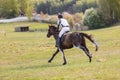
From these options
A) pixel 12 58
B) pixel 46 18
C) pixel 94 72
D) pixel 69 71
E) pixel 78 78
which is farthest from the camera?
pixel 46 18

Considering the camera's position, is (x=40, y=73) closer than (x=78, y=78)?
No

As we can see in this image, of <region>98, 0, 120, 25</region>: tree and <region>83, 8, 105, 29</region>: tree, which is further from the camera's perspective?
<region>83, 8, 105, 29</region>: tree

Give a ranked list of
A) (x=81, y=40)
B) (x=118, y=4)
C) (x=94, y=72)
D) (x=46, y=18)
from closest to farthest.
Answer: (x=94, y=72) → (x=81, y=40) → (x=118, y=4) → (x=46, y=18)

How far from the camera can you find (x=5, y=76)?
17.2 metres

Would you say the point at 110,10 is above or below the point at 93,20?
above

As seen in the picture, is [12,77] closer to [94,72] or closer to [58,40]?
[94,72]

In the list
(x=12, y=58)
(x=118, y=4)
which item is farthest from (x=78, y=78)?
(x=118, y=4)

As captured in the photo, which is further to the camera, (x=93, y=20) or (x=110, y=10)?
(x=93, y=20)

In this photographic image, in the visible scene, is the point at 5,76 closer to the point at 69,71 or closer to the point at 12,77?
the point at 12,77

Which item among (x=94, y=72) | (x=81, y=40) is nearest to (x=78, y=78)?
(x=94, y=72)

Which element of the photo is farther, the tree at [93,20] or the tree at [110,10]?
the tree at [93,20]

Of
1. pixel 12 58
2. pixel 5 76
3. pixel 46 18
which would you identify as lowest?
pixel 46 18

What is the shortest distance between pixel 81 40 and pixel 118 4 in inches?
3271

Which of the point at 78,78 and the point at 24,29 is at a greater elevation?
the point at 78,78
